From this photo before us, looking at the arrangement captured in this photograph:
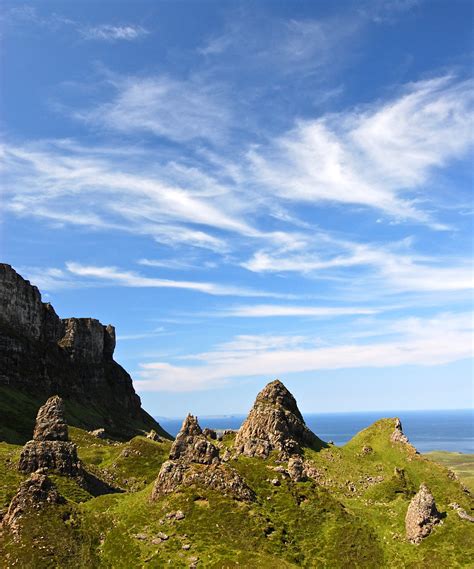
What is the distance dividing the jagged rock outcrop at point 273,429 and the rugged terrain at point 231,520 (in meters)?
4.53

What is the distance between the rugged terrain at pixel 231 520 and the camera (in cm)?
5431

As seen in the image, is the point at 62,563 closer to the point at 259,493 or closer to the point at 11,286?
the point at 259,493

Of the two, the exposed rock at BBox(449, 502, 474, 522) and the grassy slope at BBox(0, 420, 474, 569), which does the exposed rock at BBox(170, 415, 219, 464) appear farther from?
the exposed rock at BBox(449, 502, 474, 522)

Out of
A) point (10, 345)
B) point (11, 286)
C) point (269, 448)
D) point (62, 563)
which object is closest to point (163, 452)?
point (269, 448)

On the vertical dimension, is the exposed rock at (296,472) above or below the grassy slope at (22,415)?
below

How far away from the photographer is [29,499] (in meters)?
57.8

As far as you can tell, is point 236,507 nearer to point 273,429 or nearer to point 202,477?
point 202,477

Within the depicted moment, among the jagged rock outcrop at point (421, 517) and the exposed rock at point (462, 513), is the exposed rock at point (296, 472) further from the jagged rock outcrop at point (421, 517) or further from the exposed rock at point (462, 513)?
the exposed rock at point (462, 513)

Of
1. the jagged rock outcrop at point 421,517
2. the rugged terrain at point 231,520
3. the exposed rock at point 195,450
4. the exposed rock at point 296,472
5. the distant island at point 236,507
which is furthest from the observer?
the exposed rock at point 296,472

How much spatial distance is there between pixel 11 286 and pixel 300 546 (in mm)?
167918

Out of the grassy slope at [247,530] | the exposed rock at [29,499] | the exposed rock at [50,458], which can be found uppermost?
the exposed rock at [50,458]

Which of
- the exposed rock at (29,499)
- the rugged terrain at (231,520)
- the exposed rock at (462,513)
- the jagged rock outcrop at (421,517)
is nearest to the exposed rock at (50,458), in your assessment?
the rugged terrain at (231,520)

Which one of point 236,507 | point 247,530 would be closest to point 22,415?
point 236,507

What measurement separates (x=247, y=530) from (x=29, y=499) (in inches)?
1067
